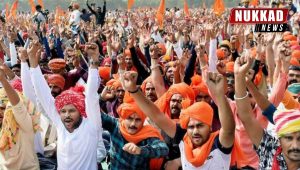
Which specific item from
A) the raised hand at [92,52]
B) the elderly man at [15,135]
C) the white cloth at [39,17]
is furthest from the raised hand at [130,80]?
the white cloth at [39,17]

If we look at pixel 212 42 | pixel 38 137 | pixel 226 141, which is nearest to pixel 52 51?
pixel 212 42

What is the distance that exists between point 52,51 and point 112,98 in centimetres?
341

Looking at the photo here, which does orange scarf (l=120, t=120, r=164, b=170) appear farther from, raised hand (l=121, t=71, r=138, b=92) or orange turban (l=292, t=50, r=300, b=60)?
orange turban (l=292, t=50, r=300, b=60)

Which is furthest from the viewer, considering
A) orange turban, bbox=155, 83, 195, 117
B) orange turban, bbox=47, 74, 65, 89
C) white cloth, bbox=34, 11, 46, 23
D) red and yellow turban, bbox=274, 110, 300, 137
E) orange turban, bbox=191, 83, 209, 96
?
white cloth, bbox=34, 11, 46, 23

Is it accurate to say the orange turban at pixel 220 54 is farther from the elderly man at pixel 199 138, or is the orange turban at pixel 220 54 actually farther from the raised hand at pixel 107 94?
the elderly man at pixel 199 138

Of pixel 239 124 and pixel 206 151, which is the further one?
pixel 239 124

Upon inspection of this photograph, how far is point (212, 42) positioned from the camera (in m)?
5.72

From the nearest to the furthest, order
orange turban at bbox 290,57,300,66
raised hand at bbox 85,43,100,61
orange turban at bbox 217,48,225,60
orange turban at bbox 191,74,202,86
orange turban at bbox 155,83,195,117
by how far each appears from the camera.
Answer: raised hand at bbox 85,43,100,61
orange turban at bbox 155,83,195,117
orange turban at bbox 191,74,202,86
orange turban at bbox 290,57,300,66
orange turban at bbox 217,48,225,60

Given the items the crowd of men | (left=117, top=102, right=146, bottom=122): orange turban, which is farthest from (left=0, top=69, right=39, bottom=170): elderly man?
(left=117, top=102, right=146, bottom=122): orange turban

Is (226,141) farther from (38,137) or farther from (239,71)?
(38,137)

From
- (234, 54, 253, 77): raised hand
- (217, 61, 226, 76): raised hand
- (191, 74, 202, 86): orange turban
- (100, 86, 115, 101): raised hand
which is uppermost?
(234, 54, 253, 77): raised hand

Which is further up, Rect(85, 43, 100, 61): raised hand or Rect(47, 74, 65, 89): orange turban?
Rect(85, 43, 100, 61): raised hand

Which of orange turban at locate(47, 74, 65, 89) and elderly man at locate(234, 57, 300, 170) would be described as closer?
elderly man at locate(234, 57, 300, 170)

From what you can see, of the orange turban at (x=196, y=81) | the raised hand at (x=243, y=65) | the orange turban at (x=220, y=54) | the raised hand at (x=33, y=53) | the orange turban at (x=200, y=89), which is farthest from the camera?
the orange turban at (x=220, y=54)
